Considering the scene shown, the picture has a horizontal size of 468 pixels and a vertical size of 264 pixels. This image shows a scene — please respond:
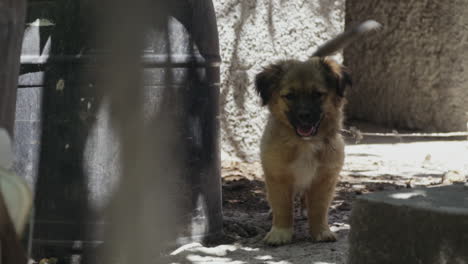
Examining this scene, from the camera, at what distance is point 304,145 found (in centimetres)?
472

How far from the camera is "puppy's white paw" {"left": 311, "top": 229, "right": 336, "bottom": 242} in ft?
15.7

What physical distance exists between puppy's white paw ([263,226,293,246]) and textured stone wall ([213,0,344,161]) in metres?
2.82

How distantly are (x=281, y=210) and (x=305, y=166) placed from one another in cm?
31

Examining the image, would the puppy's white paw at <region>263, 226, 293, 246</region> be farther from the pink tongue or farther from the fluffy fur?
the pink tongue

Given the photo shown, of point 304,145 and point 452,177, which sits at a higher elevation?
point 304,145

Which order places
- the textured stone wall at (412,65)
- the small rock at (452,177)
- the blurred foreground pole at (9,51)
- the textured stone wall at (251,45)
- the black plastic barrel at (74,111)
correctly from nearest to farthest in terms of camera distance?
1. the blurred foreground pole at (9,51)
2. the black plastic barrel at (74,111)
3. the small rock at (452,177)
4. the textured stone wall at (251,45)
5. the textured stone wall at (412,65)

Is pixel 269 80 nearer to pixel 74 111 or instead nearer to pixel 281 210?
pixel 281 210

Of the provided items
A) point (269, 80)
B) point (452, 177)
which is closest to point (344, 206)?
point (452, 177)

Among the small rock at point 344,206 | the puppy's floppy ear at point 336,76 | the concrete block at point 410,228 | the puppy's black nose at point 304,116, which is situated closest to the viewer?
the concrete block at point 410,228

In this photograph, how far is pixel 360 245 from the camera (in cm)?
339

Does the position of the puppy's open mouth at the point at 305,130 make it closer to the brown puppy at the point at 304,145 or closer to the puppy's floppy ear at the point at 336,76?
the brown puppy at the point at 304,145

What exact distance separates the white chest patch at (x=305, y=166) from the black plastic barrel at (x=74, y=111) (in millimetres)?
653

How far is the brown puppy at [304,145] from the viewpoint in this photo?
15.4 ft

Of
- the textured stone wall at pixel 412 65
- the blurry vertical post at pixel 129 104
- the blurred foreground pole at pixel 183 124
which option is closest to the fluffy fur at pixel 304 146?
the blurred foreground pole at pixel 183 124
